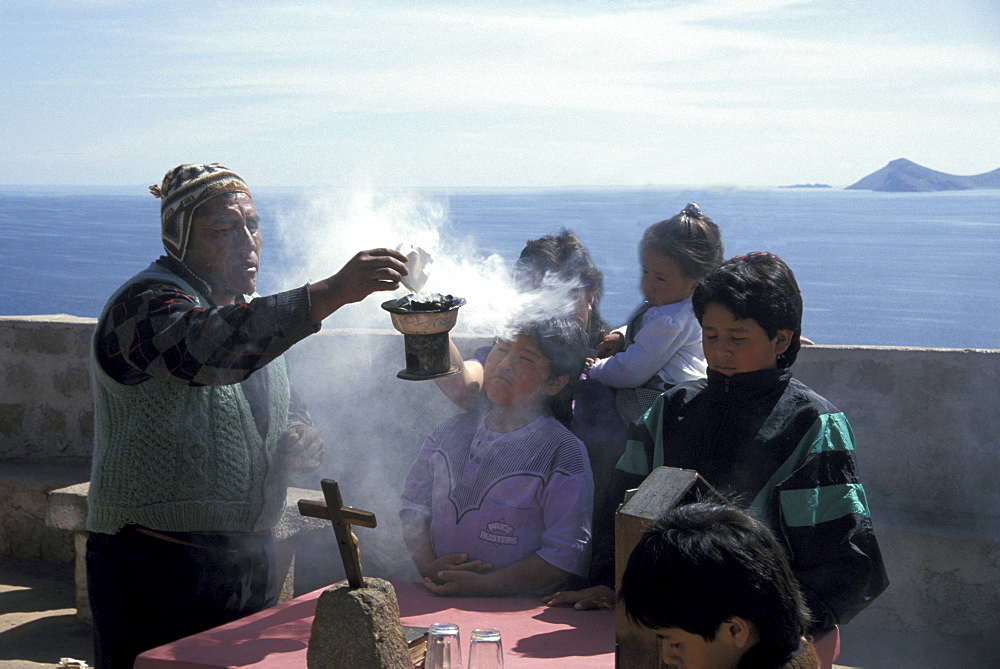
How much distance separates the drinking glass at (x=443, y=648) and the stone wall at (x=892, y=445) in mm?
2799

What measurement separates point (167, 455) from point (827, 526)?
179cm

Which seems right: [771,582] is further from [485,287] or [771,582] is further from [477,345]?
[477,345]

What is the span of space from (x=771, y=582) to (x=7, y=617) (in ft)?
16.8

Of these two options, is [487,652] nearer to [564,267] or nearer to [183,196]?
[183,196]

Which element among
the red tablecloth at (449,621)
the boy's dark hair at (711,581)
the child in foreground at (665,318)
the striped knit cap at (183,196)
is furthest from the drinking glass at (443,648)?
the child in foreground at (665,318)

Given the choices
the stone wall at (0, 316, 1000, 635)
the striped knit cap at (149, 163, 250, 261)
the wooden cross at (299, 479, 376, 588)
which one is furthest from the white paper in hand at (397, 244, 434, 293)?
the stone wall at (0, 316, 1000, 635)

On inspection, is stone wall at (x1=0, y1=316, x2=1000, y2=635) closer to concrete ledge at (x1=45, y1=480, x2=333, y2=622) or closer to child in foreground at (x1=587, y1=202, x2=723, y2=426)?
concrete ledge at (x1=45, y1=480, x2=333, y2=622)

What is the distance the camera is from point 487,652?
211 centimetres

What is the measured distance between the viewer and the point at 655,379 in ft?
12.7

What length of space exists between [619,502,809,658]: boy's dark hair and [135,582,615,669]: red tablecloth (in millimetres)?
705

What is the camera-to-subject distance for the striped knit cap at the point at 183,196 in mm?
2842

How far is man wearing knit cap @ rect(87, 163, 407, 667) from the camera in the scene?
8.11 ft

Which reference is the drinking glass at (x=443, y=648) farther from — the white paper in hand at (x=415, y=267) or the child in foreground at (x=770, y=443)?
the white paper in hand at (x=415, y=267)

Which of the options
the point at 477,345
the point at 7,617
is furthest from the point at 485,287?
the point at 7,617
